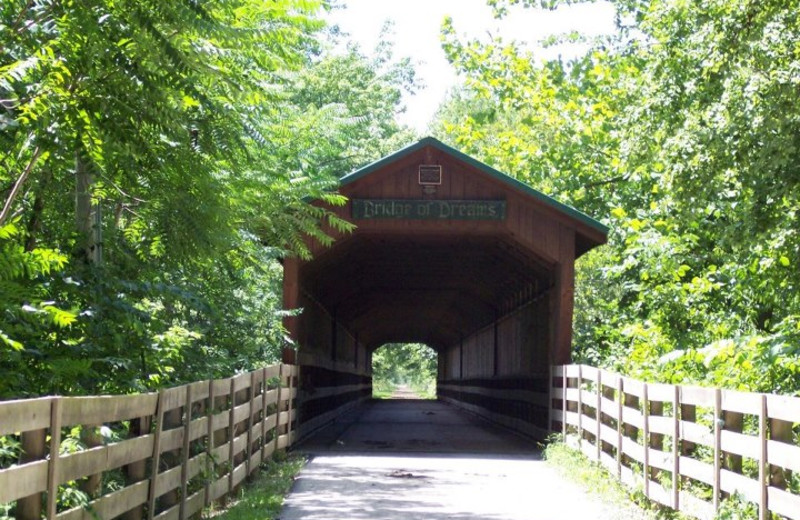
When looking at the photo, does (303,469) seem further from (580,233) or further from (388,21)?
(388,21)

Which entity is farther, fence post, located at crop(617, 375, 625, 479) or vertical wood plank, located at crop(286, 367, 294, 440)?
vertical wood plank, located at crop(286, 367, 294, 440)

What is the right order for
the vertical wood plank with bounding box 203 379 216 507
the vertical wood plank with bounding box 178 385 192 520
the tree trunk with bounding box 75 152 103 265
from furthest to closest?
the vertical wood plank with bounding box 203 379 216 507
the vertical wood plank with bounding box 178 385 192 520
the tree trunk with bounding box 75 152 103 265

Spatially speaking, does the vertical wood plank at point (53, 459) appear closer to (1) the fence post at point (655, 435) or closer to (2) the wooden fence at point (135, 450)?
(2) the wooden fence at point (135, 450)

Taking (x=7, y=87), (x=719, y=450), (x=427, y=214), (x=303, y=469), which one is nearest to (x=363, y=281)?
(x=427, y=214)

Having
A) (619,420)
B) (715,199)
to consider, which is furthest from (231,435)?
(715,199)

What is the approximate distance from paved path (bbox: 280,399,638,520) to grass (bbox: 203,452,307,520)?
13 centimetres

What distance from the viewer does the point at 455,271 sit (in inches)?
1000

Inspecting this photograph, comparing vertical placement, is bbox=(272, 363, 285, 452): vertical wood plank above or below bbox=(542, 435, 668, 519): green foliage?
above

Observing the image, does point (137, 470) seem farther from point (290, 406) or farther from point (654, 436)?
point (290, 406)

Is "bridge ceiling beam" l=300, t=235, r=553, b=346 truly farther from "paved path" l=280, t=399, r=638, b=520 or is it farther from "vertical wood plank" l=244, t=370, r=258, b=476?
"vertical wood plank" l=244, t=370, r=258, b=476

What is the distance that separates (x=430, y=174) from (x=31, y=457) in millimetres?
12049

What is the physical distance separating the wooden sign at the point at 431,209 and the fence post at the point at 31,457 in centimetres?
1175

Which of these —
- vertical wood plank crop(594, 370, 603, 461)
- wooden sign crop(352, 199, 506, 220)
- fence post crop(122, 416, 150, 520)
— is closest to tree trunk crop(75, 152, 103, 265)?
fence post crop(122, 416, 150, 520)

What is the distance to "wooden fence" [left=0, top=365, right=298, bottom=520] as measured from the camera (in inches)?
188
